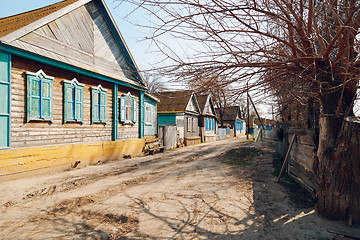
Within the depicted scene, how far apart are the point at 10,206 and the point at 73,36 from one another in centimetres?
732

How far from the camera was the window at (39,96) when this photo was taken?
732cm

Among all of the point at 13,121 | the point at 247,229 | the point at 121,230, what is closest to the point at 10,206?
the point at 121,230

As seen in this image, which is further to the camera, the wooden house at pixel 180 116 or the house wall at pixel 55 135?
the wooden house at pixel 180 116

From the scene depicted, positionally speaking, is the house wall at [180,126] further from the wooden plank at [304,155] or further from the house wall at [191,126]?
the wooden plank at [304,155]

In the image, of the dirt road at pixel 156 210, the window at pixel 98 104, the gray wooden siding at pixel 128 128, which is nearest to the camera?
the dirt road at pixel 156 210

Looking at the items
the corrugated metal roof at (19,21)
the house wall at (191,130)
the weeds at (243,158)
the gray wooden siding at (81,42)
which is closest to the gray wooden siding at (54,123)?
the gray wooden siding at (81,42)

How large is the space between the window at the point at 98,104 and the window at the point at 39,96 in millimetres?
2186

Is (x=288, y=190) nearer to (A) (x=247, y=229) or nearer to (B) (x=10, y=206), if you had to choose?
(A) (x=247, y=229)

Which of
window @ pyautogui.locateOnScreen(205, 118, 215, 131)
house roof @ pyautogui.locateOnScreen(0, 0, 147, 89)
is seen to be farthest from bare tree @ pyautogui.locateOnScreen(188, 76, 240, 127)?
window @ pyautogui.locateOnScreen(205, 118, 215, 131)

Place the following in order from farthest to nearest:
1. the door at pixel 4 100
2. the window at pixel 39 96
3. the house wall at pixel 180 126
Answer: the house wall at pixel 180 126 < the window at pixel 39 96 < the door at pixel 4 100

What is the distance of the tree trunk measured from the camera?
140 inches

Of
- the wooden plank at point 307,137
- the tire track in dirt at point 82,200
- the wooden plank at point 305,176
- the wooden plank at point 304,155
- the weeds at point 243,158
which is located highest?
the wooden plank at point 307,137

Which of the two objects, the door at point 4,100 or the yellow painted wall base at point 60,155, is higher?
the door at point 4,100

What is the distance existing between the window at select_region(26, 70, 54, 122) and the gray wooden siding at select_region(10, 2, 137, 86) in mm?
827
